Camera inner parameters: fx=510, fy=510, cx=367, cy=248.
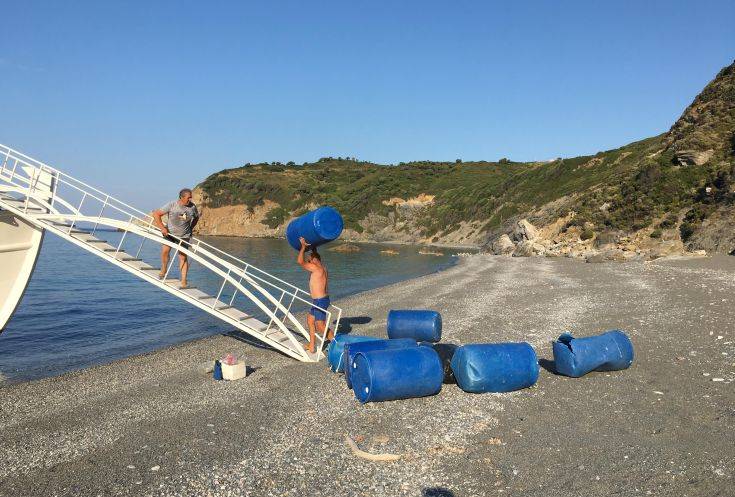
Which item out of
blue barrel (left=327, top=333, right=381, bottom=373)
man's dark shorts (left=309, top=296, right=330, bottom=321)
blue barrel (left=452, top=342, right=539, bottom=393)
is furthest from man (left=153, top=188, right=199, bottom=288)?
blue barrel (left=452, top=342, right=539, bottom=393)

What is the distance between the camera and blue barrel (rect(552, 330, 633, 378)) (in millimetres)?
8961

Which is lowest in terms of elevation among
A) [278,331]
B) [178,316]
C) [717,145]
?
[178,316]

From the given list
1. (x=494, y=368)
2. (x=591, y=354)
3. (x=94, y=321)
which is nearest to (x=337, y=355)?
(x=494, y=368)

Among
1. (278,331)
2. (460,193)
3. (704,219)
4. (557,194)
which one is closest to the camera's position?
(278,331)

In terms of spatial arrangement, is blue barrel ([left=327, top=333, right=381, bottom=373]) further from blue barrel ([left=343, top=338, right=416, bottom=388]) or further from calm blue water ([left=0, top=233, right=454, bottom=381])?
calm blue water ([left=0, top=233, right=454, bottom=381])

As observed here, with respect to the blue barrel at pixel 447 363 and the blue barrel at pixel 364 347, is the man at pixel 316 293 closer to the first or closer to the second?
the blue barrel at pixel 364 347

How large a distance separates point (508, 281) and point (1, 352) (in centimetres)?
2035

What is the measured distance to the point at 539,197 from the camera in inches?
2899

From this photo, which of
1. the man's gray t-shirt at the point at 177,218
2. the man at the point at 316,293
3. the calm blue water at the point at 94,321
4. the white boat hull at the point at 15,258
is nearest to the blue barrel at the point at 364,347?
the man at the point at 316,293

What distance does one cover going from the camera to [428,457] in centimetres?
620

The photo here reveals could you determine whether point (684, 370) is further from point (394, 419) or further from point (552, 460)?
point (394, 419)

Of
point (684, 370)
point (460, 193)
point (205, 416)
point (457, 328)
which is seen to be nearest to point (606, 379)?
point (684, 370)

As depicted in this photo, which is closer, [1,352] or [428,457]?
[428,457]

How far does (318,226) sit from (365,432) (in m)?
4.92
